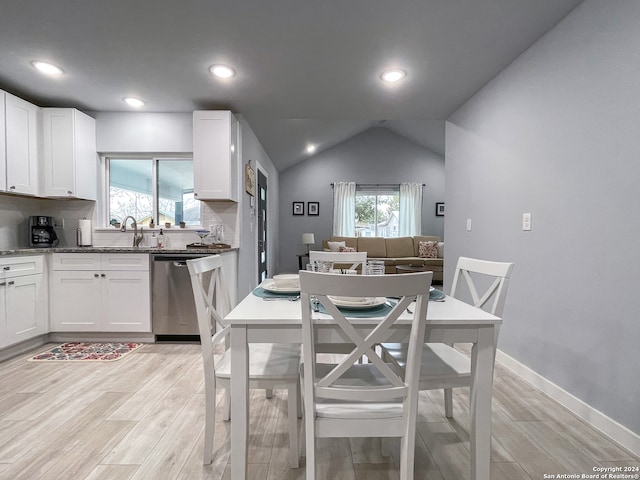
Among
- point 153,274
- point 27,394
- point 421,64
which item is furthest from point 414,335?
point 153,274

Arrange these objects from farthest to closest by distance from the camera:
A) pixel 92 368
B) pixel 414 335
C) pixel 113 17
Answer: pixel 92 368 → pixel 113 17 → pixel 414 335

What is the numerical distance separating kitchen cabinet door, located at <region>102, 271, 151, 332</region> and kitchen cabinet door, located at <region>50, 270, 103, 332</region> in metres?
0.07

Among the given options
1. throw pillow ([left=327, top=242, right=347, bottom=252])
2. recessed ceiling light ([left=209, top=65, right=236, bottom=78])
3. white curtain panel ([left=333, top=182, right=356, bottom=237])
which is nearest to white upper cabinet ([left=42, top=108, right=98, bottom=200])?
recessed ceiling light ([left=209, top=65, right=236, bottom=78])

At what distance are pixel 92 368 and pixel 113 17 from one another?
7.81 feet

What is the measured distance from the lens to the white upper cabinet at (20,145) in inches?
110

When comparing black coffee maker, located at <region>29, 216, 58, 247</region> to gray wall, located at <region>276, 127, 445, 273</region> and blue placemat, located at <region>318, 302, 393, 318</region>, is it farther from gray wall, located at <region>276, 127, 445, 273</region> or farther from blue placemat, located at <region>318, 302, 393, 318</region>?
gray wall, located at <region>276, 127, 445, 273</region>

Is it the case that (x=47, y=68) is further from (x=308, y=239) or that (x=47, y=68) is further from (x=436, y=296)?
(x=308, y=239)

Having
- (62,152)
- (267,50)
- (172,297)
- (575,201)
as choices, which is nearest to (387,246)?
(172,297)

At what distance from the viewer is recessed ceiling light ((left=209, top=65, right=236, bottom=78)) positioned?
2.60m

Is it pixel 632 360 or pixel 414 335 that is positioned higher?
pixel 414 335

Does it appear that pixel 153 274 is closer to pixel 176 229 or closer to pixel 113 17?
pixel 176 229

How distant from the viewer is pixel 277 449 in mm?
1571

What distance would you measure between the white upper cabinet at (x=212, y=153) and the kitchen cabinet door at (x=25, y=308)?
157 cm

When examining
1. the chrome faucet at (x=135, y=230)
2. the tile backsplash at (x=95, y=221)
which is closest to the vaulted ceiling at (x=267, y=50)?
the tile backsplash at (x=95, y=221)
